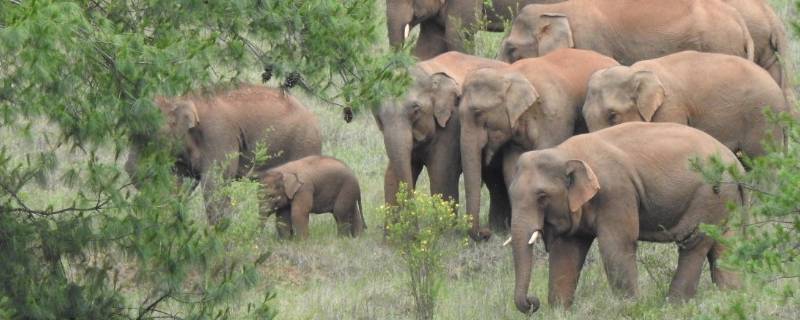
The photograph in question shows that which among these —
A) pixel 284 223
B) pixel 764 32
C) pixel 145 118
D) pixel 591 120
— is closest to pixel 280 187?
pixel 284 223

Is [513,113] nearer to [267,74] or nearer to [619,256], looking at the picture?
[619,256]

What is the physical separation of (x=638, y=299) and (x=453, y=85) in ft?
10.3

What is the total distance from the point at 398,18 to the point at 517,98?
357 cm

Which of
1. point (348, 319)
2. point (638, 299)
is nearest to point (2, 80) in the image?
point (348, 319)

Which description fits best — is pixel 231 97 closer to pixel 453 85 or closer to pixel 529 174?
pixel 453 85

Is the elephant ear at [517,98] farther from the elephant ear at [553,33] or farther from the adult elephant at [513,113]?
the elephant ear at [553,33]

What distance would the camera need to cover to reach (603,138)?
13172 millimetres

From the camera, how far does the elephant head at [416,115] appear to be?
600 inches

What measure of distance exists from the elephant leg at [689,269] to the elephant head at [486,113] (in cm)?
218

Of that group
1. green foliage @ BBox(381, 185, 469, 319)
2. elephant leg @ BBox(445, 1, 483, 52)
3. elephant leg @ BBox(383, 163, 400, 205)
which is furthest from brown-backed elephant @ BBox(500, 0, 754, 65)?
green foliage @ BBox(381, 185, 469, 319)

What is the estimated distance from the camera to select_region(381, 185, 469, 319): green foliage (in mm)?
12877

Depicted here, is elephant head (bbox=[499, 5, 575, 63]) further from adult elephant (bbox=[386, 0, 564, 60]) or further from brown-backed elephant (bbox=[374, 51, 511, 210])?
brown-backed elephant (bbox=[374, 51, 511, 210])

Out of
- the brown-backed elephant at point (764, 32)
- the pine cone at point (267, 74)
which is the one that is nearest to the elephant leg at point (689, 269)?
the pine cone at point (267, 74)

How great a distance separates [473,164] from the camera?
14.9 metres
